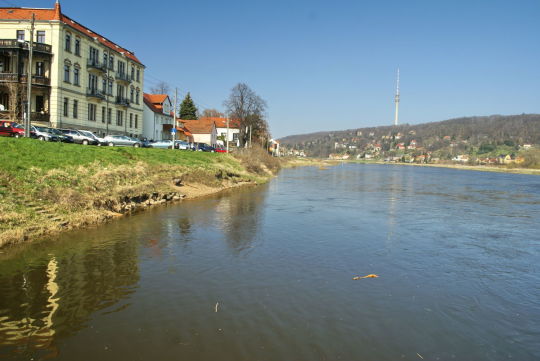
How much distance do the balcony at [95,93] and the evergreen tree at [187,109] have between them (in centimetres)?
5331

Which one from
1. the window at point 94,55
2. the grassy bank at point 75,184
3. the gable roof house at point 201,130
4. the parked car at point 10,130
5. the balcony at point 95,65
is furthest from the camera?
the gable roof house at point 201,130

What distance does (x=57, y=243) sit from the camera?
1304 cm

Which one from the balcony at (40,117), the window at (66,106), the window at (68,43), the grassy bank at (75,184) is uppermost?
the window at (68,43)

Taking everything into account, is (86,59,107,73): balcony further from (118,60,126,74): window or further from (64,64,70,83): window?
(118,60,126,74): window

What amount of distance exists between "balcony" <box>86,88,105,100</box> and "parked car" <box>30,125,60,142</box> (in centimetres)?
1744

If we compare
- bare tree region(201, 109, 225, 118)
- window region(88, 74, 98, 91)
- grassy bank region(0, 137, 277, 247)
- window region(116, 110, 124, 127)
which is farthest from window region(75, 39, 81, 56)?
bare tree region(201, 109, 225, 118)

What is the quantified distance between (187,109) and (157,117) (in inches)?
1388

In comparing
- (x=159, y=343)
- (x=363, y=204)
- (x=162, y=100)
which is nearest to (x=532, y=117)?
(x=162, y=100)

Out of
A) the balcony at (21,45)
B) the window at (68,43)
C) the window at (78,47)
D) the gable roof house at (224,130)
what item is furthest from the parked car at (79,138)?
the gable roof house at (224,130)

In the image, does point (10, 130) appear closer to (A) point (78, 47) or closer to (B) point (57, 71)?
Answer: (B) point (57, 71)

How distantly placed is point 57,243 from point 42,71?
36704 mm

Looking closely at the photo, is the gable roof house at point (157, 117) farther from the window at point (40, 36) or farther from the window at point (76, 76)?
the window at point (40, 36)

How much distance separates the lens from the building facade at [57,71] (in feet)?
135

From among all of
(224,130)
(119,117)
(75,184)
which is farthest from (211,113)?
(75,184)
